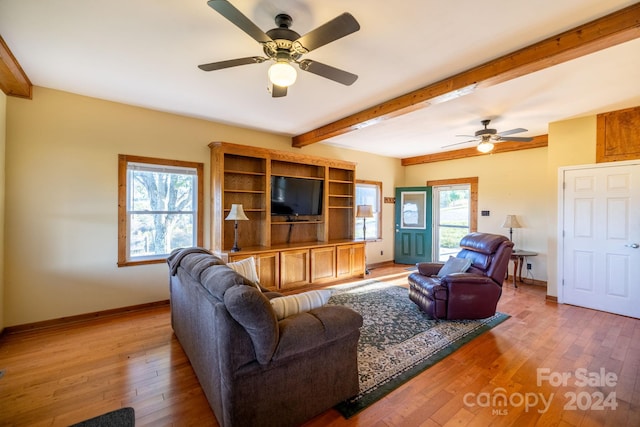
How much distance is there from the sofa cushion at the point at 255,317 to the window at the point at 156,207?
2.91 metres

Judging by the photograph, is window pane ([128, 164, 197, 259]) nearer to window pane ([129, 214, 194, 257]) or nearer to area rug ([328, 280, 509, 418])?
window pane ([129, 214, 194, 257])

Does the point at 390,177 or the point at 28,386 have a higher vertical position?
the point at 390,177

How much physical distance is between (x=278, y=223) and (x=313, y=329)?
3087 millimetres

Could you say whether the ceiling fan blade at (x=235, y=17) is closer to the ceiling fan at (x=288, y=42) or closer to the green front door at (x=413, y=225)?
the ceiling fan at (x=288, y=42)

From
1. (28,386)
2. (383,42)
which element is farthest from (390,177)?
(28,386)

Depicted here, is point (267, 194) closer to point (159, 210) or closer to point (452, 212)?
point (159, 210)

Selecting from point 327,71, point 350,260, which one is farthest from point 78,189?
point 350,260

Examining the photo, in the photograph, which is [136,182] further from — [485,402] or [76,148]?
[485,402]

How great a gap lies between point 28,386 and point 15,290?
1.51 metres

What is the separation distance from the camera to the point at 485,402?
1972 millimetres

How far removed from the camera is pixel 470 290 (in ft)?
10.7

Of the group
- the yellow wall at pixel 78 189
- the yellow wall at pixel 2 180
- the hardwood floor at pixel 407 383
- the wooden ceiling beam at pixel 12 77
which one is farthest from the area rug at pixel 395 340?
the wooden ceiling beam at pixel 12 77

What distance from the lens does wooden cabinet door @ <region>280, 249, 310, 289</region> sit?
4.45 m

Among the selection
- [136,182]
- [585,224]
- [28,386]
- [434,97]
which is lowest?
[28,386]
